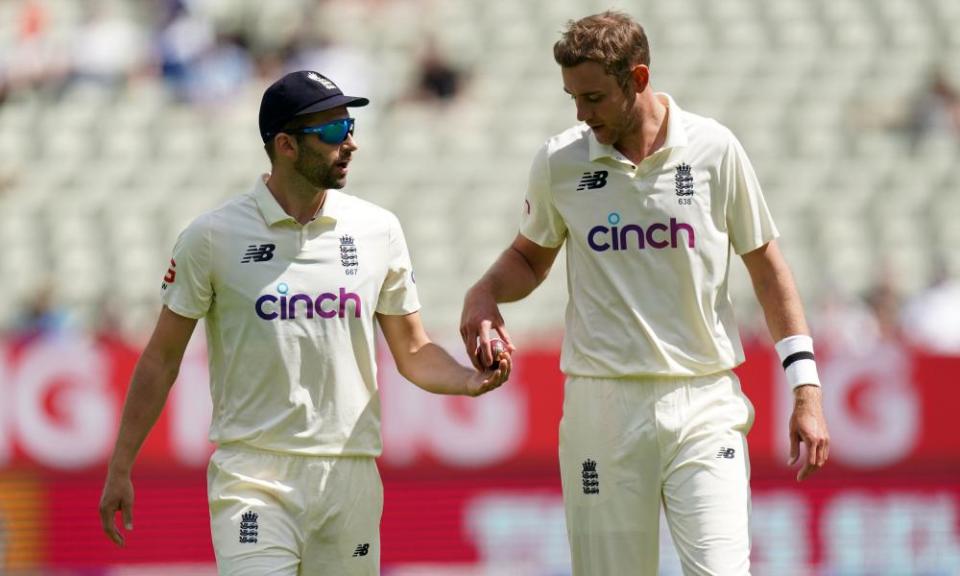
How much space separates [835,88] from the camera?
16.3 meters

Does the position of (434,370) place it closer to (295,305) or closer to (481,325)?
(481,325)

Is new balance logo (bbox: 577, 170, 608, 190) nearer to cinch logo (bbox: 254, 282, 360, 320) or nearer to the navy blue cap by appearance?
the navy blue cap

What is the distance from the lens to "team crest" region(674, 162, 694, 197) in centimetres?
560

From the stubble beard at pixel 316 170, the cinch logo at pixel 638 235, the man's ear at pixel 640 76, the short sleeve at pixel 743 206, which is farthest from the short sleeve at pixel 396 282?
the short sleeve at pixel 743 206

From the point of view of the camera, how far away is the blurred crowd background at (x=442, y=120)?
14.5m

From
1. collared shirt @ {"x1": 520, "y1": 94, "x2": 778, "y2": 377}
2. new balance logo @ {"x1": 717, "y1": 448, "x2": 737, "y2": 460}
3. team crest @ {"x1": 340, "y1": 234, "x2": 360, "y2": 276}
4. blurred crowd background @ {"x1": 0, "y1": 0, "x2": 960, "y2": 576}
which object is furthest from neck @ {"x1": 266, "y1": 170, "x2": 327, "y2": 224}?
blurred crowd background @ {"x1": 0, "y1": 0, "x2": 960, "y2": 576}

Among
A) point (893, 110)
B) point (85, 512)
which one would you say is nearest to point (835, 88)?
point (893, 110)

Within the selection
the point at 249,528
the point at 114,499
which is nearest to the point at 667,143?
the point at 249,528

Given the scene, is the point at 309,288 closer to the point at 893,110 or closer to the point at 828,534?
the point at 828,534

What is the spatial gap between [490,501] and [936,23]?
873 centimetres

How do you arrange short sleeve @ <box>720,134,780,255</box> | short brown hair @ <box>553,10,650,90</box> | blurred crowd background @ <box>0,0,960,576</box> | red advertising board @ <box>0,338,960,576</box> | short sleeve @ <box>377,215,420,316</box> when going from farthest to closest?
blurred crowd background @ <box>0,0,960,576</box>, red advertising board @ <box>0,338,960,576</box>, short sleeve @ <box>377,215,420,316</box>, short sleeve @ <box>720,134,780,255</box>, short brown hair @ <box>553,10,650,90</box>

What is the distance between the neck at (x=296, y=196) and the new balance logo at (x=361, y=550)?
3.60ft

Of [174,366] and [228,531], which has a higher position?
[174,366]

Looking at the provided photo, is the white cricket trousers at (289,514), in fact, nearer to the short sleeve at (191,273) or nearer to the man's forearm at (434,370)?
the man's forearm at (434,370)
